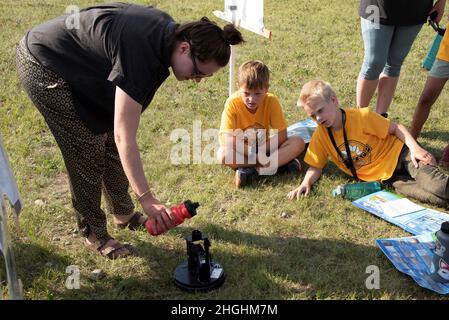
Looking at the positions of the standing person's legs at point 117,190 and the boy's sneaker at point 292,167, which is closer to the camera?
the standing person's legs at point 117,190

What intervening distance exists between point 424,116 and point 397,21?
81 centimetres

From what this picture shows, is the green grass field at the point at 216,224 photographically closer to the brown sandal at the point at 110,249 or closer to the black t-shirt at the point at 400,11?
the brown sandal at the point at 110,249

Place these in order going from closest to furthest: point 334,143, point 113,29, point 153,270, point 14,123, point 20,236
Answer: point 113,29 → point 153,270 → point 20,236 → point 334,143 → point 14,123

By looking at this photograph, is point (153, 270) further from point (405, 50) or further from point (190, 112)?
point (405, 50)

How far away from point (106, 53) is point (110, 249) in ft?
4.07

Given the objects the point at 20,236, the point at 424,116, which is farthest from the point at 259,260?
the point at 424,116

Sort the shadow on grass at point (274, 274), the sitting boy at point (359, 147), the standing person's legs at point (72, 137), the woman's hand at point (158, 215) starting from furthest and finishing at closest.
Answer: the sitting boy at point (359, 147), the shadow on grass at point (274, 274), the standing person's legs at point (72, 137), the woman's hand at point (158, 215)

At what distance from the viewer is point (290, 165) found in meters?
3.85

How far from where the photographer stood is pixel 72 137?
2514 millimetres

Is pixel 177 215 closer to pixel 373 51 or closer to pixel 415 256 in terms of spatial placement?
pixel 415 256

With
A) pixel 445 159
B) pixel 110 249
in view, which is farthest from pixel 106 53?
pixel 445 159

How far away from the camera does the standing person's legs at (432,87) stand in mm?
3760

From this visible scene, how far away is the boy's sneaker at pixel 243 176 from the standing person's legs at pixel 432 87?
148cm

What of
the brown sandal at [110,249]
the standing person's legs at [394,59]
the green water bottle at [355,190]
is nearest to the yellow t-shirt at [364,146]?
the green water bottle at [355,190]
